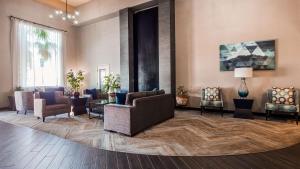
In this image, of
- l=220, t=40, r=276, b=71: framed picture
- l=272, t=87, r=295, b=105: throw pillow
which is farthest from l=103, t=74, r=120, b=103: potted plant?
l=272, t=87, r=295, b=105: throw pillow

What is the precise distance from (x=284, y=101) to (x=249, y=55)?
5.49 feet

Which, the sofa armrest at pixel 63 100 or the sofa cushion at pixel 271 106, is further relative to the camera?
the sofa armrest at pixel 63 100

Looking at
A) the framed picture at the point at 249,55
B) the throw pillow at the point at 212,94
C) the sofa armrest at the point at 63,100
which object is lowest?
the sofa armrest at the point at 63,100

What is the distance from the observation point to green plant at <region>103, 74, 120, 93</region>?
28.8ft

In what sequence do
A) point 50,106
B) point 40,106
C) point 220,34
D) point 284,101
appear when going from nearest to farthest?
1. point 284,101
2. point 40,106
3. point 50,106
4. point 220,34

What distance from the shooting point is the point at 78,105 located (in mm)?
6332

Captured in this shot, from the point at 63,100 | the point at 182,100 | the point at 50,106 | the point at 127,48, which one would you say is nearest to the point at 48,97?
the point at 50,106

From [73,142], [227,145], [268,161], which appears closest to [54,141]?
[73,142]

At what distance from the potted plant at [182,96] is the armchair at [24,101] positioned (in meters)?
5.25

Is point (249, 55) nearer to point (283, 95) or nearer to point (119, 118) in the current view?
point (283, 95)

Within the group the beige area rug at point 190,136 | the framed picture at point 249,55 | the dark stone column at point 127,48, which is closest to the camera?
the beige area rug at point 190,136

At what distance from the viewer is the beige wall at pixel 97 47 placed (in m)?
9.26

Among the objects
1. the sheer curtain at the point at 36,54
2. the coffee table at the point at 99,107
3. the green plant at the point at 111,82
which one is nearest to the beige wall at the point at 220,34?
the sheer curtain at the point at 36,54

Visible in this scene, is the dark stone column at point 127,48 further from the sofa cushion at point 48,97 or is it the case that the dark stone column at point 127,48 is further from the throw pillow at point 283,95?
the throw pillow at point 283,95
